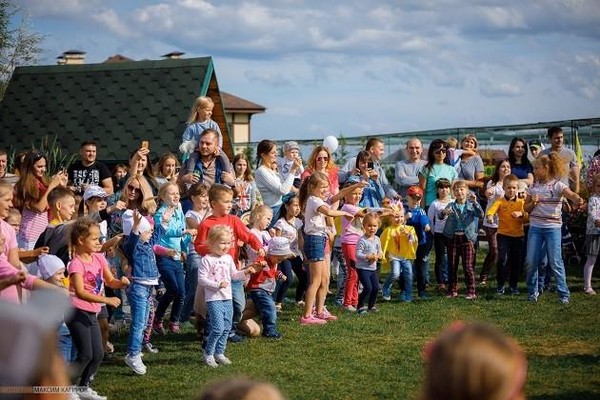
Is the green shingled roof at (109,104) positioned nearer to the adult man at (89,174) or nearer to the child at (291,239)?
the adult man at (89,174)

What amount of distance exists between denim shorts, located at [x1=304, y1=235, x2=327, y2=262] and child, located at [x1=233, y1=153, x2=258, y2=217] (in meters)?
1.14

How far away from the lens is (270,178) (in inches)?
452

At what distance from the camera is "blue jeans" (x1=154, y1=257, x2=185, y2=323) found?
9359mm

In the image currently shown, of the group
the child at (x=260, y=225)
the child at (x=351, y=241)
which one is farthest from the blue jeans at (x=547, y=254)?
the child at (x=260, y=225)

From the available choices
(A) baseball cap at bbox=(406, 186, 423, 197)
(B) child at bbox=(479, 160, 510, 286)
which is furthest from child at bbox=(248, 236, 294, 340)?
(B) child at bbox=(479, 160, 510, 286)

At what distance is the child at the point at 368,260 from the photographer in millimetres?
11203

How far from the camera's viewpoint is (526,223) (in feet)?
41.5

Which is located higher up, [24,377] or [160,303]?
[24,377]

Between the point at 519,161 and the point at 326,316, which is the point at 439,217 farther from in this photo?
the point at 326,316

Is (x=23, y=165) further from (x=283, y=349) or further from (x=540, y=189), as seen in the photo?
(x=540, y=189)

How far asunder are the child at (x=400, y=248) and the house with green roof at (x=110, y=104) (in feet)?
13.4

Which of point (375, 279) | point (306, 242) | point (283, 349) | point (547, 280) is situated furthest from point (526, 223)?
point (283, 349)

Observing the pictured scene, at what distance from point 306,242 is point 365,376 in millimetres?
2864

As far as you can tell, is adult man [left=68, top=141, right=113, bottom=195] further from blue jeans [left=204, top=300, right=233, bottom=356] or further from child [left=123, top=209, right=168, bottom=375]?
blue jeans [left=204, top=300, right=233, bottom=356]
